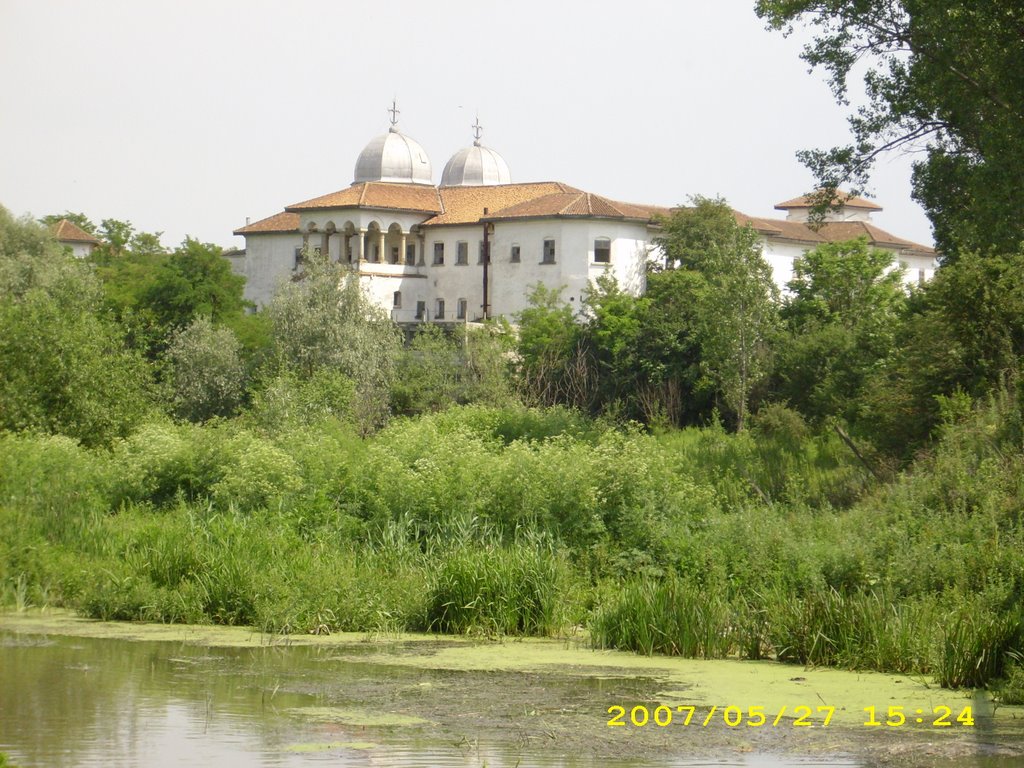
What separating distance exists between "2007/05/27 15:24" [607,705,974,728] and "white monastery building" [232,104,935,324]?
178ft

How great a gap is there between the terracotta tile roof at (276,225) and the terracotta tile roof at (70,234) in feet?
45.5

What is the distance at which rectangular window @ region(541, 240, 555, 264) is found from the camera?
67.4 metres

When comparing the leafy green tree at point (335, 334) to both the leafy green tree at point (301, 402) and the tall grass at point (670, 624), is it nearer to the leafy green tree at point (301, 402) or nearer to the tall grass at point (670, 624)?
the leafy green tree at point (301, 402)

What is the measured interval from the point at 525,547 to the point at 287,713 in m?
6.68

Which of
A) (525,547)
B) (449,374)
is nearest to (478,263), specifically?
(449,374)

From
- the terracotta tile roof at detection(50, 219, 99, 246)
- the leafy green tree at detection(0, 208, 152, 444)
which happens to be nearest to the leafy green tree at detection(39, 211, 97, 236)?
the terracotta tile roof at detection(50, 219, 99, 246)

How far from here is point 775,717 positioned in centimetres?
1164

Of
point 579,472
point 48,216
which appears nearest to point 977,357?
point 579,472

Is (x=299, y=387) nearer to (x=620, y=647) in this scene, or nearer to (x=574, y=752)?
(x=620, y=647)

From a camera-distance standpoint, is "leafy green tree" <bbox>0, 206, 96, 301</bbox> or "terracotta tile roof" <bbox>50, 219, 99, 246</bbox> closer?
"leafy green tree" <bbox>0, 206, 96, 301</bbox>

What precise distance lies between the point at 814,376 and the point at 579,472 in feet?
75.7

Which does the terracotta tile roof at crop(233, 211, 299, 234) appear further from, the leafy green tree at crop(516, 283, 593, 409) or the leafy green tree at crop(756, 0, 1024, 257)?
the leafy green tree at crop(756, 0, 1024, 257)

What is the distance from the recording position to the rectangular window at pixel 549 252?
67438 mm

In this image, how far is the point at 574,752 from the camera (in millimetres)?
10430
